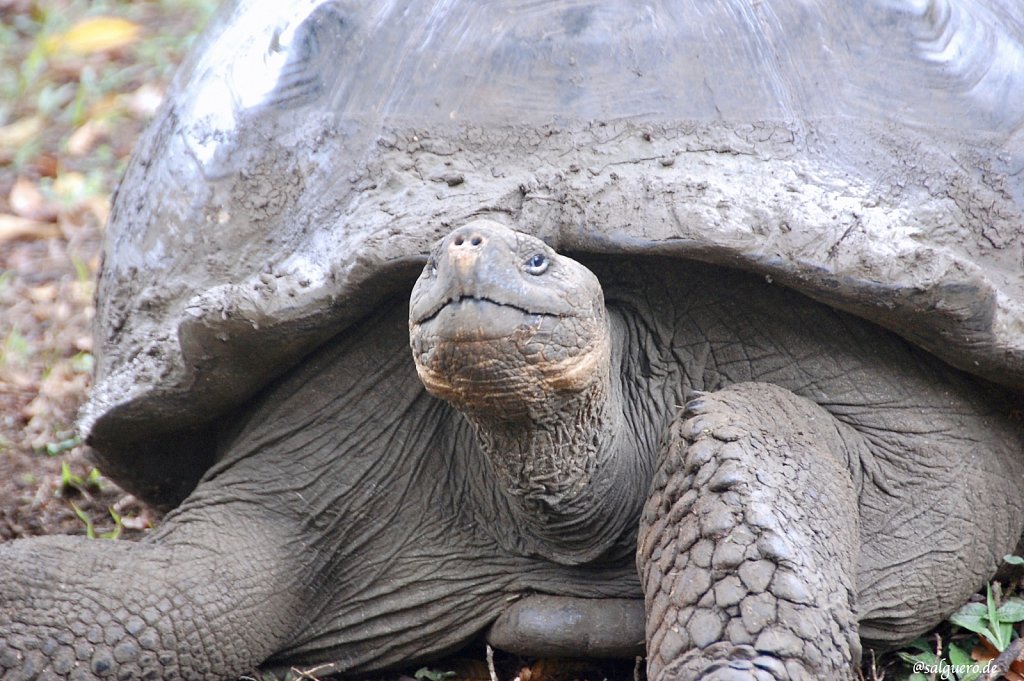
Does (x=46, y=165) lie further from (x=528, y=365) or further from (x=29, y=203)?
(x=528, y=365)

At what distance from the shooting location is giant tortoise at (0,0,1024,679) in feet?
8.73

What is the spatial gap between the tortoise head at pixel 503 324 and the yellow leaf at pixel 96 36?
20.0 feet

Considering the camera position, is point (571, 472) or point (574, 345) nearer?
point (574, 345)

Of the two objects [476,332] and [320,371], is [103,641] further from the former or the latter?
[476,332]

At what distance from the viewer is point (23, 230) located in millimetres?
6438

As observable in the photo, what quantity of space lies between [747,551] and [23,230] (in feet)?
16.5

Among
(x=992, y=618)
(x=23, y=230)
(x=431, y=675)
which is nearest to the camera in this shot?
(x=992, y=618)

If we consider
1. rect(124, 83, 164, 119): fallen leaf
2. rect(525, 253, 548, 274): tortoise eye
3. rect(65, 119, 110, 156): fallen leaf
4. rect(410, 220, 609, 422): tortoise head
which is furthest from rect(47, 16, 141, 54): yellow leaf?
rect(525, 253, 548, 274): tortoise eye

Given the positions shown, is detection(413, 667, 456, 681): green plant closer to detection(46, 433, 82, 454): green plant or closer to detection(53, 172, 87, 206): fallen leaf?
detection(46, 433, 82, 454): green plant

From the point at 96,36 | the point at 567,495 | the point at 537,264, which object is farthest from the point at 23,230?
the point at 537,264

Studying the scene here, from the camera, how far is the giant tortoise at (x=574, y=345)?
266 cm

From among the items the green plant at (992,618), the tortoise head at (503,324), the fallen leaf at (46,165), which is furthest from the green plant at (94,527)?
the fallen leaf at (46,165)

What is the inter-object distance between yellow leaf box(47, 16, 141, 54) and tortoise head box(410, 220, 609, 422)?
6.09m

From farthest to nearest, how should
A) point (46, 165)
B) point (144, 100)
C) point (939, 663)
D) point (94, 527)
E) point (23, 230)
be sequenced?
point (144, 100) → point (46, 165) → point (23, 230) → point (94, 527) → point (939, 663)
